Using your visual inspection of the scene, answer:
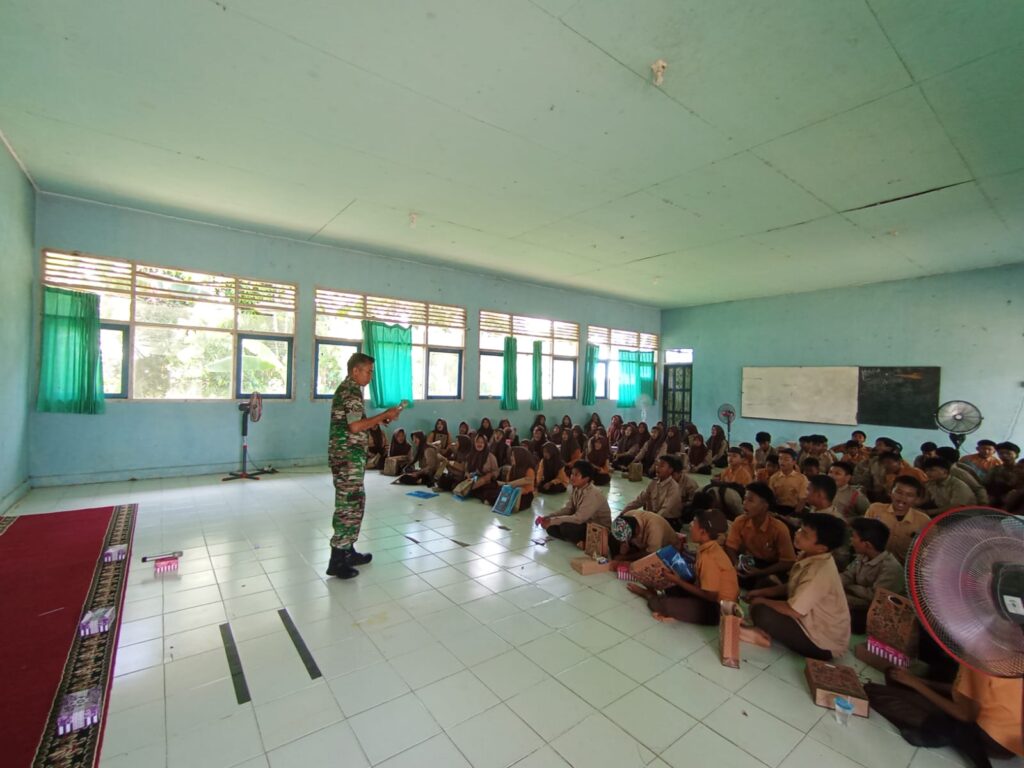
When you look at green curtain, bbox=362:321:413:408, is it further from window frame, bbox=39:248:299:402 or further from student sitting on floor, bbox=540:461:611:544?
student sitting on floor, bbox=540:461:611:544

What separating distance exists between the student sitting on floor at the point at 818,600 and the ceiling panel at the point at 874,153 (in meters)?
2.85

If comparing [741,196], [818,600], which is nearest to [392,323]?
[741,196]

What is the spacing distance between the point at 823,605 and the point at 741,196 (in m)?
3.90

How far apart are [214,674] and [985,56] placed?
5.31 m

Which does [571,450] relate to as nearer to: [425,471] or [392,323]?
[425,471]

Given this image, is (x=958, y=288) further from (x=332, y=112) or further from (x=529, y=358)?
(x=332, y=112)

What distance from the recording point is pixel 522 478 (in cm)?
561

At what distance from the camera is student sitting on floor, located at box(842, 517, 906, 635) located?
9.09 ft

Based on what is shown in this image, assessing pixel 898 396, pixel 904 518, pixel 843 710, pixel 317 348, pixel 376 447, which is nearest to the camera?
pixel 843 710

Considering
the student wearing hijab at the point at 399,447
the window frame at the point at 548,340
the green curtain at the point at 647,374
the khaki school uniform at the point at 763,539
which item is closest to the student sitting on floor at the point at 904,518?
the khaki school uniform at the point at 763,539

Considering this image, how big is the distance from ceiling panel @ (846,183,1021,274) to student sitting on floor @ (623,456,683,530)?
362cm

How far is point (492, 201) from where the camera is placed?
198 inches

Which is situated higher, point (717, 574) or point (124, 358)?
point (124, 358)

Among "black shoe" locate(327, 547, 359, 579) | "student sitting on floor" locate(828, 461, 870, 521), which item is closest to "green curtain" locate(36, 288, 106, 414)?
"black shoe" locate(327, 547, 359, 579)
